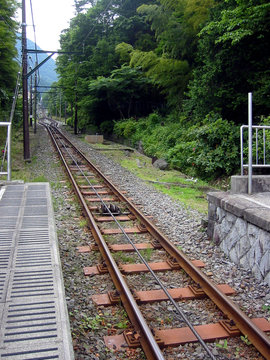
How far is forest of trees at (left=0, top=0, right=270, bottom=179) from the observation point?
12.5 metres

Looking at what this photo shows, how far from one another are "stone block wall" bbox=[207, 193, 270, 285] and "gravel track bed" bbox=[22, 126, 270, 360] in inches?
5.9

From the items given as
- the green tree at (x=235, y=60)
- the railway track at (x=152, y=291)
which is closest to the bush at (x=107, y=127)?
the green tree at (x=235, y=60)

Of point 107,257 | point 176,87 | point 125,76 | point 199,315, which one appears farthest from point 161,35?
point 199,315

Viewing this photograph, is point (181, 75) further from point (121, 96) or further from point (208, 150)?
point (121, 96)

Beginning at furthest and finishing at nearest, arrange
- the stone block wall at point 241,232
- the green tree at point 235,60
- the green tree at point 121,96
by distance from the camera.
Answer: the green tree at point 121,96
the green tree at point 235,60
the stone block wall at point 241,232

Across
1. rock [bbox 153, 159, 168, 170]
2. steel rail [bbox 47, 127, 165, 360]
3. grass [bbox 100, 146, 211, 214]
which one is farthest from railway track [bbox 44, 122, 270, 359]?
rock [bbox 153, 159, 168, 170]

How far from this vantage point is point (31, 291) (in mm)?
3789

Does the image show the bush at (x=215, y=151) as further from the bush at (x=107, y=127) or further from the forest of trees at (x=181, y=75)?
the bush at (x=107, y=127)

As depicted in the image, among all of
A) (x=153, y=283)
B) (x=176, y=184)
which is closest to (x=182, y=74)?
(x=176, y=184)

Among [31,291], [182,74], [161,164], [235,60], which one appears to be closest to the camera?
[31,291]

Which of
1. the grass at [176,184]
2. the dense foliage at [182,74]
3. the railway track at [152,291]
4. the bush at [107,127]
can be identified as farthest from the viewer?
the bush at [107,127]

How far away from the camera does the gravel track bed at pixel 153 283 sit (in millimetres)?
3432

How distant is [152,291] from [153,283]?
291 millimetres

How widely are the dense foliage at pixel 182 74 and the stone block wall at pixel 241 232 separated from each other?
225 inches
